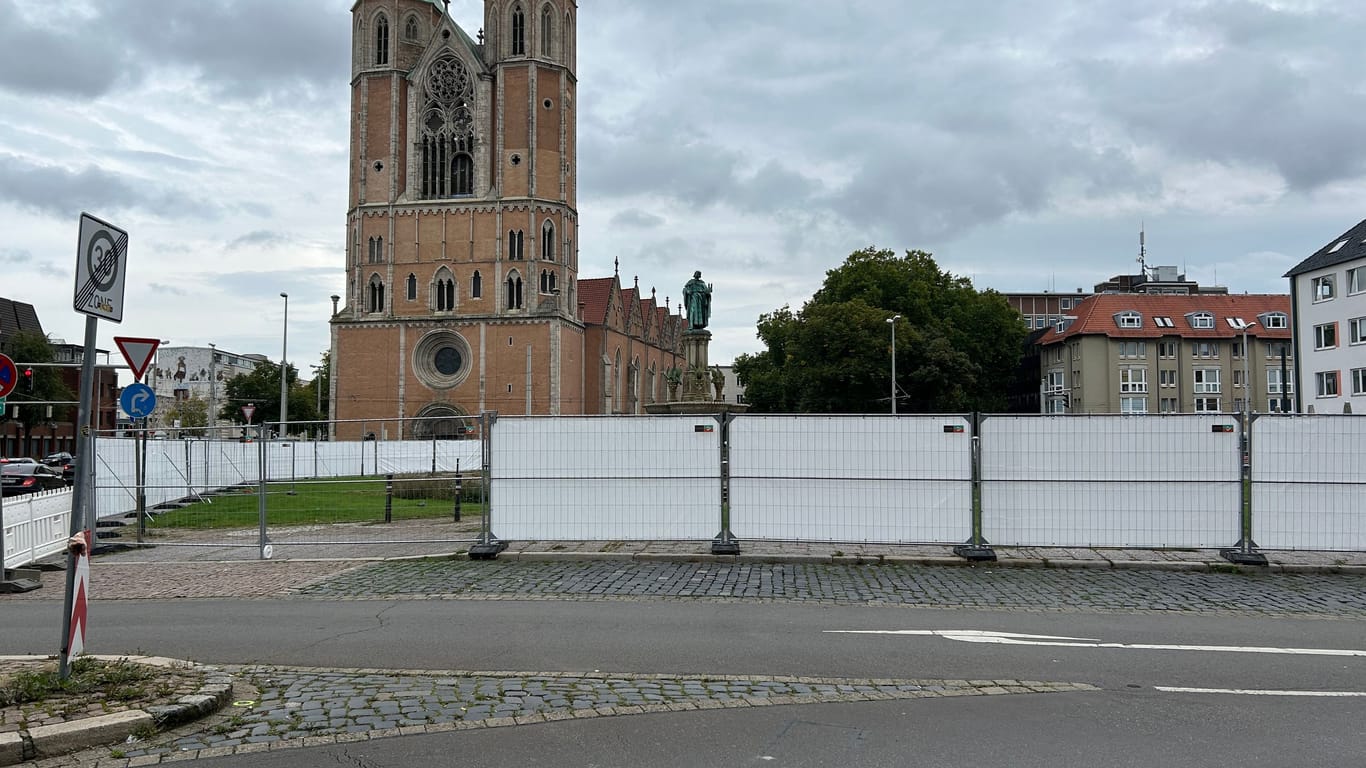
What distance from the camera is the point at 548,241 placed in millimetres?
71312

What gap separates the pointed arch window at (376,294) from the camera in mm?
72125

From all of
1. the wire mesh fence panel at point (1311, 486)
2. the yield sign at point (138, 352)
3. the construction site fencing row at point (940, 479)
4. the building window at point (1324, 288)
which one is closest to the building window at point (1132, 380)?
the building window at point (1324, 288)

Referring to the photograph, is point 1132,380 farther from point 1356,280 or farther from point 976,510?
point 976,510

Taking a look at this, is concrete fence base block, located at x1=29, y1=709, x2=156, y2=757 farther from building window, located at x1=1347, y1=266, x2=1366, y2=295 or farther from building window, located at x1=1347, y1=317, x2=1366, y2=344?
building window, located at x1=1347, y1=266, x2=1366, y2=295

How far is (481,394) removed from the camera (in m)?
70.4

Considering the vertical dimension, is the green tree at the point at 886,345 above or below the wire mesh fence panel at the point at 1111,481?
above

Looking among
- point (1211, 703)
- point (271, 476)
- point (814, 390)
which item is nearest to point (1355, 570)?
point (1211, 703)

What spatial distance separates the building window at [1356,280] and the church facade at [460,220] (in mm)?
45455

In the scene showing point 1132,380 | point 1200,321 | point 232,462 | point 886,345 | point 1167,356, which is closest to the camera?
point 232,462

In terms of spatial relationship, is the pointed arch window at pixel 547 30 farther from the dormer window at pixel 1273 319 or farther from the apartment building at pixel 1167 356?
the dormer window at pixel 1273 319

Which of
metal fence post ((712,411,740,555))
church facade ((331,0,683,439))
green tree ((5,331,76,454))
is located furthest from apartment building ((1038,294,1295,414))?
metal fence post ((712,411,740,555))

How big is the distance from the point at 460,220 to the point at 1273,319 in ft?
206

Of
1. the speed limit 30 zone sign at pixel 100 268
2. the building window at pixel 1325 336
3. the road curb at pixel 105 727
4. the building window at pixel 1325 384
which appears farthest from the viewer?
the building window at pixel 1325 336

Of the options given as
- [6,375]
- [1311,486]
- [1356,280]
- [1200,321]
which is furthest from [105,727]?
[1200,321]
